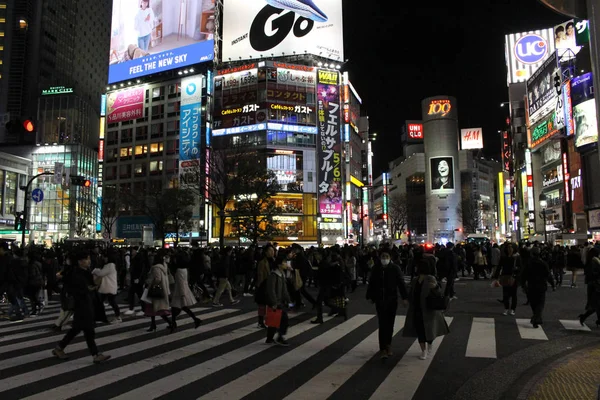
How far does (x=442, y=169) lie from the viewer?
3642 inches

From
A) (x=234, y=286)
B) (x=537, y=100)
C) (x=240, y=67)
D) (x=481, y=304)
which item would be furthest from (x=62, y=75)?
(x=481, y=304)

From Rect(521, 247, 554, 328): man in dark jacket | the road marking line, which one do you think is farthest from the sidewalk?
the road marking line

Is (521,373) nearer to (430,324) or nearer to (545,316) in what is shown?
(430,324)

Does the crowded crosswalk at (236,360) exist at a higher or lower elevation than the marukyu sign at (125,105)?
lower

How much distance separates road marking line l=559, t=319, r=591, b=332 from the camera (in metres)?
8.91

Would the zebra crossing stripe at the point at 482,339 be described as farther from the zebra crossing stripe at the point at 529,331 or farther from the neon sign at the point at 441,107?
the neon sign at the point at 441,107

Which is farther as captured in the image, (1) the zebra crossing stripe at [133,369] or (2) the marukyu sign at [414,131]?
(2) the marukyu sign at [414,131]

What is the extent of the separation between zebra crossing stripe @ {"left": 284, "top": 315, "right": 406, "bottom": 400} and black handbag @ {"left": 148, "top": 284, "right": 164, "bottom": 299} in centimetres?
365

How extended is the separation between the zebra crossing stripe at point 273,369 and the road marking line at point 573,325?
4.36 meters

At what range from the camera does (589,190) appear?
1705 inches

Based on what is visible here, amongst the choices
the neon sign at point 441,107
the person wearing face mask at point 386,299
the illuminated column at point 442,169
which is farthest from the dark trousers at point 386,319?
the neon sign at point 441,107

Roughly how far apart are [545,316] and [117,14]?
76.4 m

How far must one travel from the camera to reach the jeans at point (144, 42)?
68.6 meters

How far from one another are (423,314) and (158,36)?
70.0 meters
